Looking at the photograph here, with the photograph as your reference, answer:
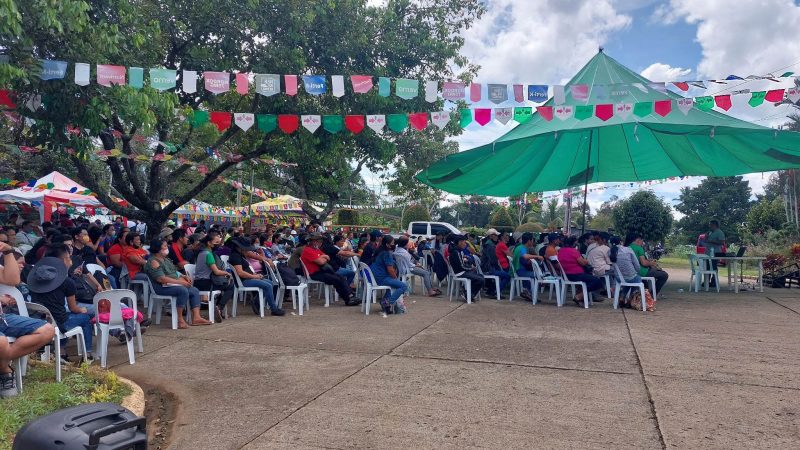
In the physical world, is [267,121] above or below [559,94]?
below

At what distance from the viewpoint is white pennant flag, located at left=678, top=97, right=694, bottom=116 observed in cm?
955

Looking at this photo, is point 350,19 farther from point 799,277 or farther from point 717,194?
point 717,194

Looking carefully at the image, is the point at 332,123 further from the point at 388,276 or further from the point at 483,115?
the point at 388,276

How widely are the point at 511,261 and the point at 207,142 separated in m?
11.8

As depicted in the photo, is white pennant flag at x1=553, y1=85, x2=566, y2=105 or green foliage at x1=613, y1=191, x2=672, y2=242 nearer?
white pennant flag at x1=553, y1=85, x2=566, y2=105

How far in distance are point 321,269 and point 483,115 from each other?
13.6 ft

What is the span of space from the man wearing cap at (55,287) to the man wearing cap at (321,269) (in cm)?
430

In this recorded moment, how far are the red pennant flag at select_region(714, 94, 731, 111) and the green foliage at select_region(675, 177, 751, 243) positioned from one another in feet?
99.9

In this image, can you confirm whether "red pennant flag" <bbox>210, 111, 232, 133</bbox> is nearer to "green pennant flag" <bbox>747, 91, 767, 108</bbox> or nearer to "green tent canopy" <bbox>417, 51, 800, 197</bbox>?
"green tent canopy" <bbox>417, 51, 800, 197</bbox>

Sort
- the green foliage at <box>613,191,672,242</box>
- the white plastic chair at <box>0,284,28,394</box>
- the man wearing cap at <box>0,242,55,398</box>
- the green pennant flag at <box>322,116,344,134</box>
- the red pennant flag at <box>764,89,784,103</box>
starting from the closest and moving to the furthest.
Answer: the man wearing cap at <box>0,242,55,398</box>, the white plastic chair at <box>0,284,28,394</box>, the red pennant flag at <box>764,89,784,103</box>, the green pennant flag at <box>322,116,344,134</box>, the green foliage at <box>613,191,672,242</box>

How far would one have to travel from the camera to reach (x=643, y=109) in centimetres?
948

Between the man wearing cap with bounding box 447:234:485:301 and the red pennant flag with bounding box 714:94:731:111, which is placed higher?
the red pennant flag with bounding box 714:94:731:111

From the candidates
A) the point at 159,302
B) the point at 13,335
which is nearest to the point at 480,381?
the point at 13,335

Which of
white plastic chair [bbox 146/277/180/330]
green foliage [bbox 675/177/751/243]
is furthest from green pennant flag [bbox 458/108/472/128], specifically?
green foliage [bbox 675/177/751/243]
